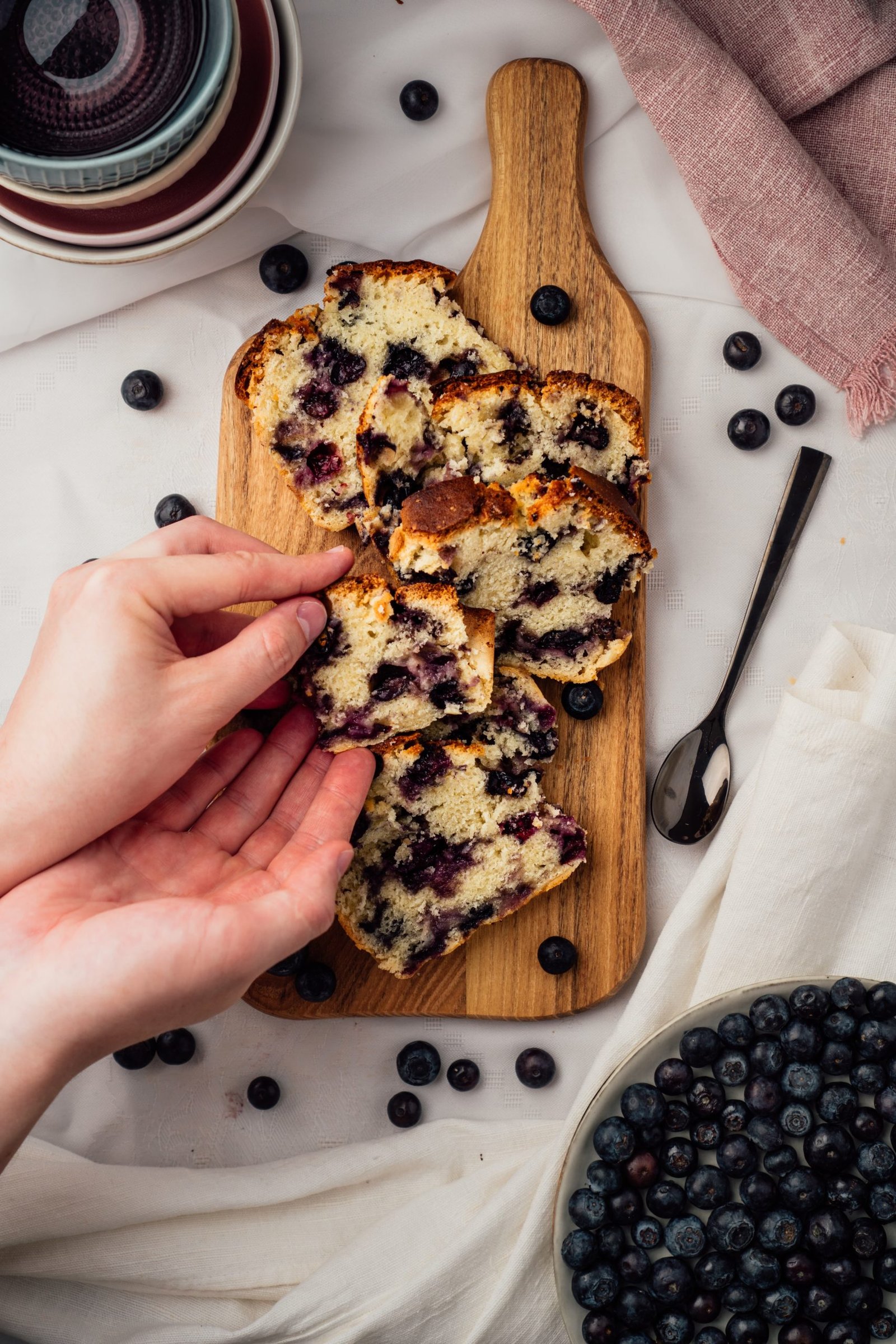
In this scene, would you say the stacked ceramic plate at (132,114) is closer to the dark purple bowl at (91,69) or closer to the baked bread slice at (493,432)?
the dark purple bowl at (91,69)

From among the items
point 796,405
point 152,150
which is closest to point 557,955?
point 796,405

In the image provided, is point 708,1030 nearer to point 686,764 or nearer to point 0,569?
point 686,764

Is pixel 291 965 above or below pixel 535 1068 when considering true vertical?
above

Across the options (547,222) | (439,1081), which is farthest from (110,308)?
(439,1081)

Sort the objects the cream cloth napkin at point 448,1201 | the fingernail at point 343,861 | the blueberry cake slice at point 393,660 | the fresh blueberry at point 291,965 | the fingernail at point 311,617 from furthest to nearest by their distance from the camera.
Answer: the fresh blueberry at point 291,965 < the cream cloth napkin at point 448,1201 < the blueberry cake slice at point 393,660 < the fingernail at point 311,617 < the fingernail at point 343,861

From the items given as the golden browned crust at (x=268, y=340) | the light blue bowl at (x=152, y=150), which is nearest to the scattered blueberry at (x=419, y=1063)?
the golden browned crust at (x=268, y=340)

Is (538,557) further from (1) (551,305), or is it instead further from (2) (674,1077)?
(2) (674,1077)
